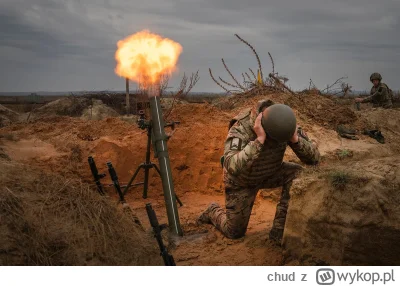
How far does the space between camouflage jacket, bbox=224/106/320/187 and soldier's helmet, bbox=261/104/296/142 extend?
243 mm

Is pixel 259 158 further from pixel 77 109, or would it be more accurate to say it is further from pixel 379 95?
pixel 77 109

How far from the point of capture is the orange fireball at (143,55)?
5703 millimetres

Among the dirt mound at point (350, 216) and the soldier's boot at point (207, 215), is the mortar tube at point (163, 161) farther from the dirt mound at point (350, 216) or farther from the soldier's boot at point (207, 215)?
the dirt mound at point (350, 216)

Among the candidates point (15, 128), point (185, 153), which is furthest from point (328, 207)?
point (15, 128)

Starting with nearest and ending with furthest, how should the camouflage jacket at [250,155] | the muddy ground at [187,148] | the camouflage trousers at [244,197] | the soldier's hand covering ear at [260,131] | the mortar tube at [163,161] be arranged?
1. the soldier's hand covering ear at [260,131]
2. the camouflage jacket at [250,155]
3. the camouflage trousers at [244,197]
4. the mortar tube at [163,161]
5. the muddy ground at [187,148]

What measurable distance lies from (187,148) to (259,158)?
3.46 m

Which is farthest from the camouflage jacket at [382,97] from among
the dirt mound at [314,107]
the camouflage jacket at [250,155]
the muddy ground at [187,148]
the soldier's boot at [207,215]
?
the camouflage jacket at [250,155]

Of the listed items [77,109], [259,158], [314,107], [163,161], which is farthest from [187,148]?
[77,109]

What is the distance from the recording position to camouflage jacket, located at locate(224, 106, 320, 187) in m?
4.45

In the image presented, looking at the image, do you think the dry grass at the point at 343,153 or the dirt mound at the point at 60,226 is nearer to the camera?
the dirt mound at the point at 60,226

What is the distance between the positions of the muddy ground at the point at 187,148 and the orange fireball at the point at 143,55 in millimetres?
1800

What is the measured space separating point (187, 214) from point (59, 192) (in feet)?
9.52

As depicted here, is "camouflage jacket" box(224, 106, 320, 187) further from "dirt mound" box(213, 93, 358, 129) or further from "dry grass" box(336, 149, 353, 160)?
"dirt mound" box(213, 93, 358, 129)

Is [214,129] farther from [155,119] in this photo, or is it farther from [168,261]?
[168,261]
